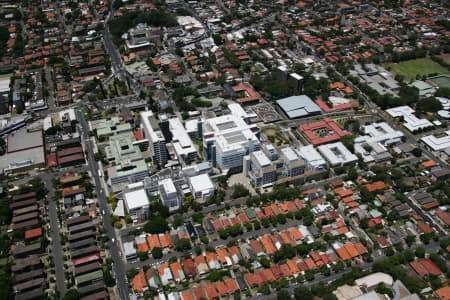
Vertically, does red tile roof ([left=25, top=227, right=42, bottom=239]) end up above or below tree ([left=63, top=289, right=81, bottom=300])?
above

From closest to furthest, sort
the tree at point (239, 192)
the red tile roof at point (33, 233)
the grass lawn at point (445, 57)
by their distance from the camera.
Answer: the red tile roof at point (33, 233)
the tree at point (239, 192)
the grass lawn at point (445, 57)

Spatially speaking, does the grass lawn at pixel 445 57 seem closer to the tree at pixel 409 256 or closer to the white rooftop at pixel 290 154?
the white rooftop at pixel 290 154

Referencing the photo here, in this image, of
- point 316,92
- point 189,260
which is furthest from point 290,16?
point 189,260

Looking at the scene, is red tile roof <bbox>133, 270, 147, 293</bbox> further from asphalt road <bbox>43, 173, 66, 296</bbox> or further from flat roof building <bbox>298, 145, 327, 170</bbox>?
flat roof building <bbox>298, 145, 327, 170</bbox>

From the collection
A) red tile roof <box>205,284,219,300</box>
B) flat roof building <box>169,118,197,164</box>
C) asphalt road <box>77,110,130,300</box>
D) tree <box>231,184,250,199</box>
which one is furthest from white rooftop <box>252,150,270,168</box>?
asphalt road <box>77,110,130,300</box>

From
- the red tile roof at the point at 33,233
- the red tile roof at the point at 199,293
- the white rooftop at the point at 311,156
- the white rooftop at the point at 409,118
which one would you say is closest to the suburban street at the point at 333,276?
the red tile roof at the point at 199,293

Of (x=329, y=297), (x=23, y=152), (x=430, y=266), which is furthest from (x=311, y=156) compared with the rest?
(x=23, y=152)
